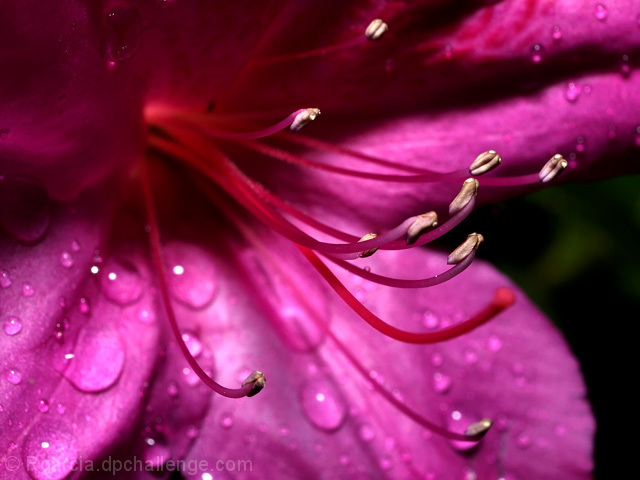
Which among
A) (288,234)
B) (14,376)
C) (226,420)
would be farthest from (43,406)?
(288,234)

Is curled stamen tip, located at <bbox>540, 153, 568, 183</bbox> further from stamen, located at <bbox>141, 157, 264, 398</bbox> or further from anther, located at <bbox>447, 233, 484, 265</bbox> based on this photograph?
stamen, located at <bbox>141, 157, 264, 398</bbox>

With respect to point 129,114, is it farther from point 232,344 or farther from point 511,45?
point 511,45

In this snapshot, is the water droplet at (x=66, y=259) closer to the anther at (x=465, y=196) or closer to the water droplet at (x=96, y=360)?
the water droplet at (x=96, y=360)

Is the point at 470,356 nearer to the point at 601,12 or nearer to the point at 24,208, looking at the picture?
the point at 601,12

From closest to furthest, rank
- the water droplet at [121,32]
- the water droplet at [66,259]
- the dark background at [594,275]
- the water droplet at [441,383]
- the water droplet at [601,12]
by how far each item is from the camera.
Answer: the water droplet at [121,32]
the water droplet at [66,259]
the water droplet at [601,12]
the water droplet at [441,383]
the dark background at [594,275]

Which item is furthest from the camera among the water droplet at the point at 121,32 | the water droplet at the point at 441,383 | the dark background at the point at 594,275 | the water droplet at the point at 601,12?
the dark background at the point at 594,275

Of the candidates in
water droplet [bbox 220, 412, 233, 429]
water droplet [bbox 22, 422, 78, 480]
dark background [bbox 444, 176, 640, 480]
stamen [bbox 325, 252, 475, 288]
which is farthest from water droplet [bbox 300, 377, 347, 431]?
dark background [bbox 444, 176, 640, 480]

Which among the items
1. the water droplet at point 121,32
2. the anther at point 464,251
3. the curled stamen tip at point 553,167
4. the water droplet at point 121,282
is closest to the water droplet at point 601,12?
the curled stamen tip at point 553,167
